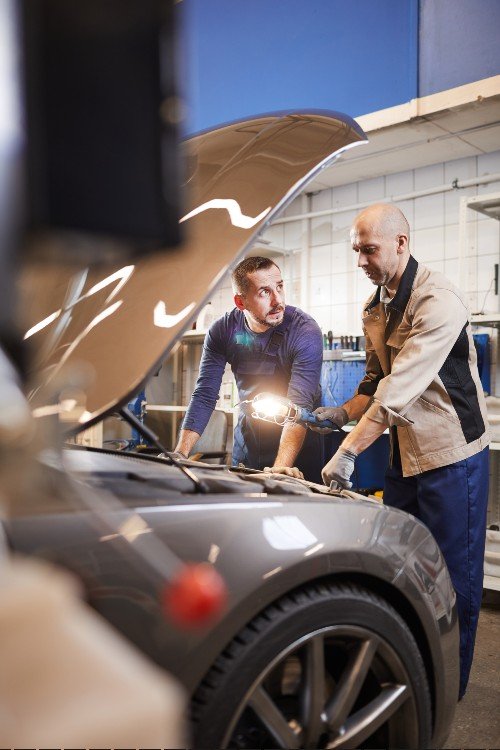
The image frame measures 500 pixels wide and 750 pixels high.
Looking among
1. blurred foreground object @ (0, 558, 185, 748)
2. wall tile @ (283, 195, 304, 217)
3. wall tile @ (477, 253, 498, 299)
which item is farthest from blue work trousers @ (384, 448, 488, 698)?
wall tile @ (283, 195, 304, 217)

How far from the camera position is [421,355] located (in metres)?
2.10

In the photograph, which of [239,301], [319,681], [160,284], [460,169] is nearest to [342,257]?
[460,169]

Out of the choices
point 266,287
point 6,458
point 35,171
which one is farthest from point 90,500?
point 266,287

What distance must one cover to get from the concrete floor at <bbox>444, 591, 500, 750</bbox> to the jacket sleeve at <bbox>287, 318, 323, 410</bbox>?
1239 mm

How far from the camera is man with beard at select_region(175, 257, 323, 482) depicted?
2732 millimetres

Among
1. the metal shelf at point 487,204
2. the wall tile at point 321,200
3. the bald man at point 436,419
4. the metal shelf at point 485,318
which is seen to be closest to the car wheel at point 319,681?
the bald man at point 436,419

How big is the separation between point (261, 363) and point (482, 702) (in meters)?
1.58

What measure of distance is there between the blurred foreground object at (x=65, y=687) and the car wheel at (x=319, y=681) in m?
0.79

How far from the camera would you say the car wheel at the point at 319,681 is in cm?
110

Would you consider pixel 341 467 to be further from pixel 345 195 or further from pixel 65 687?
pixel 345 195

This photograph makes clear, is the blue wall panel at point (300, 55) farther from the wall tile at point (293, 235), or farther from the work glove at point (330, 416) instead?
the work glove at point (330, 416)

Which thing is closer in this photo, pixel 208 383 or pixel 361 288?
pixel 208 383

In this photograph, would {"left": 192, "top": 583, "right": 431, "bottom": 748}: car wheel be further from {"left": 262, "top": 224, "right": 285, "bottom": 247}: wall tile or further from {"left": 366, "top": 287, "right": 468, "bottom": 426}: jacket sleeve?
{"left": 262, "top": 224, "right": 285, "bottom": 247}: wall tile

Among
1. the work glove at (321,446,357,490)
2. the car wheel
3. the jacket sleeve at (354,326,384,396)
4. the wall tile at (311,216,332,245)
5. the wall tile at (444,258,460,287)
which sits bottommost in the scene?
the car wheel
